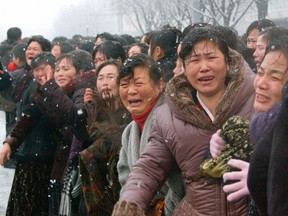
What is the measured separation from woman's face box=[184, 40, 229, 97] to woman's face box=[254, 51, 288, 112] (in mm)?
561

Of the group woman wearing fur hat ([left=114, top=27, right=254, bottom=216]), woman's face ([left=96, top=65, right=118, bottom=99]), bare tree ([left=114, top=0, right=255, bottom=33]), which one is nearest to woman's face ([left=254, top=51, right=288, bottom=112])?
woman wearing fur hat ([left=114, top=27, right=254, bottom=216])

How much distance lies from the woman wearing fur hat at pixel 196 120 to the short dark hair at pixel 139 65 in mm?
549

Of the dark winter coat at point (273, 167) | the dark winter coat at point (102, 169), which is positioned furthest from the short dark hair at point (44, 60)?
the dark winter coat at point (273, 167)

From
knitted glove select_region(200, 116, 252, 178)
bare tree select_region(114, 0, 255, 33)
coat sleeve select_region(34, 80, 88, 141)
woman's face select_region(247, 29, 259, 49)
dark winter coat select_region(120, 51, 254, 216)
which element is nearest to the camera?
A: knitted glove select_region(200, 116, 252, 178)

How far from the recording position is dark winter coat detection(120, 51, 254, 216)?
2.73 meters

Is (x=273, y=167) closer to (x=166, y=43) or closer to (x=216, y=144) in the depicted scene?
(x=216, y=144)

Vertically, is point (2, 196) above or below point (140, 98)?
below

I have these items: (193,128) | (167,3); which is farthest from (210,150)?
(167,3)

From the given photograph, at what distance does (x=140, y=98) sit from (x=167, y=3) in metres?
30.0

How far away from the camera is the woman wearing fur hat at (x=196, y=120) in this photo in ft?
9.04

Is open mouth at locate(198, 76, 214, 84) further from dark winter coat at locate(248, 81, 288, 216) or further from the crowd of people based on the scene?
dark winter coat at locate(248, 81, 288, 216)

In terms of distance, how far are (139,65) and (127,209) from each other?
3.65 ft

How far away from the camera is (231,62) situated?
2.95m

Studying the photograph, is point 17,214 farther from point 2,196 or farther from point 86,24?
point 86,24
